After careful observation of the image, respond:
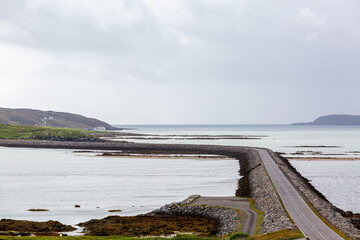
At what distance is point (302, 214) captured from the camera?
34.9 m

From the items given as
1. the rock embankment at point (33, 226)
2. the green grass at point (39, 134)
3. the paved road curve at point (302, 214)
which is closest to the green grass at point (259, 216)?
the paved road curve at point (302, 214)

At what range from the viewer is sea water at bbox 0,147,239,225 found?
4300 cm

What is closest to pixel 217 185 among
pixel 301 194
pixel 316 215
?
pixel 301 194

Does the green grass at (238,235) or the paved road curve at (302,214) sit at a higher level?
the paved road curve at (302,214)

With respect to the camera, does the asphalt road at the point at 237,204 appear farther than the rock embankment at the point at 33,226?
Yes

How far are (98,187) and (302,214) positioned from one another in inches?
1228

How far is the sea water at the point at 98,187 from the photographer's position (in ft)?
141

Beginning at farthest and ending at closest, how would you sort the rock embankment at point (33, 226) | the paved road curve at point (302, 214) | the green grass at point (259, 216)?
the rock embankment at point (33, 226), the green grass at point (259, 216), the paved road curve at point (302, 214)

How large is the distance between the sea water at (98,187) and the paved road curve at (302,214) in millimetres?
6705

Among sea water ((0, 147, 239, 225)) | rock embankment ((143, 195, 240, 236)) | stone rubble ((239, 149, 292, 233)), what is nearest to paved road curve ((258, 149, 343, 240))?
stone rubble ((239, 149, 292, 233))

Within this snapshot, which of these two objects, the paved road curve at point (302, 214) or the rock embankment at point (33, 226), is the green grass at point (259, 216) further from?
the rock embankment at point (33, 226)

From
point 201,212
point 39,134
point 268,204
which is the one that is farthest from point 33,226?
point 39,134

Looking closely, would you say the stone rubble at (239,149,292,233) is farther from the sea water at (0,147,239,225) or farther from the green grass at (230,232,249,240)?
the sea water at (0,147,239,225)

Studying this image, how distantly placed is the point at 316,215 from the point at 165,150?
95.0m
